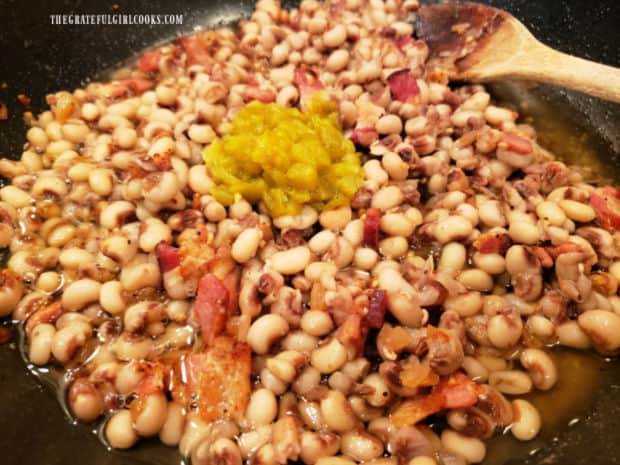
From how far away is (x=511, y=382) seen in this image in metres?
1.33

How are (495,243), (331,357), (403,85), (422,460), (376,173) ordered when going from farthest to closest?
(403,85) < (376,173) < (495,243) < (331,357) < (422,460)

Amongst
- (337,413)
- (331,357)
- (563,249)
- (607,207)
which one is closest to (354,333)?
(331,357)

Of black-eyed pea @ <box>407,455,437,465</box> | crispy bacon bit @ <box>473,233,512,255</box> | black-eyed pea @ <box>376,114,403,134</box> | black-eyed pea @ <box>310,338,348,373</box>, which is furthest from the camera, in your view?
→ black-eyed pea @ <box>376,114,403,134</box>

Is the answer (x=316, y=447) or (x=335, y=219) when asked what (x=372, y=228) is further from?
(x=316, y=447)

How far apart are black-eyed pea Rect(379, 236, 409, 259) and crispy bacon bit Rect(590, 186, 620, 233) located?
0.59m

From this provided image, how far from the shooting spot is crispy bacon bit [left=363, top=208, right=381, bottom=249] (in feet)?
5.04

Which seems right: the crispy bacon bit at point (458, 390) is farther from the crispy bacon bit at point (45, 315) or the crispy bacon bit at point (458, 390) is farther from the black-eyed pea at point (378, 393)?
the crispy bacon bit at point (45, 315)

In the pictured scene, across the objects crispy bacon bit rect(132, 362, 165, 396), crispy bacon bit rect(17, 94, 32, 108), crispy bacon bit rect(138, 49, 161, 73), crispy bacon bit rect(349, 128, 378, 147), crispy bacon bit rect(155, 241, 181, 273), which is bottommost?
crispy bacon bit rect(132, 362, 165, 396)

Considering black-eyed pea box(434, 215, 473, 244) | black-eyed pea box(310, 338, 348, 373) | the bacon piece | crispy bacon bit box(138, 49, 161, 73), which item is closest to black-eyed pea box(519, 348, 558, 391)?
black-eyed pea box(434, 215, 473, 244)

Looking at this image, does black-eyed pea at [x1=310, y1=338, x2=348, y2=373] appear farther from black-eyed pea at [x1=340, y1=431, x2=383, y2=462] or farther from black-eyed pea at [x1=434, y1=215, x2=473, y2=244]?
black-eyed pea at [x1=434, y1=215, x2=473, y2=244]

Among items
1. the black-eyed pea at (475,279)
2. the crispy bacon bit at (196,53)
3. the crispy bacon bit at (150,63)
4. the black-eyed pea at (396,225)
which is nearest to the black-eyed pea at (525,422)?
the black-eyed pea at (475,279)

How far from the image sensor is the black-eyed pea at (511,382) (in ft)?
4.35

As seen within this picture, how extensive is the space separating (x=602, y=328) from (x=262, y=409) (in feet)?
2.84

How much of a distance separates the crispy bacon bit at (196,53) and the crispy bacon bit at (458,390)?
1439 mm
